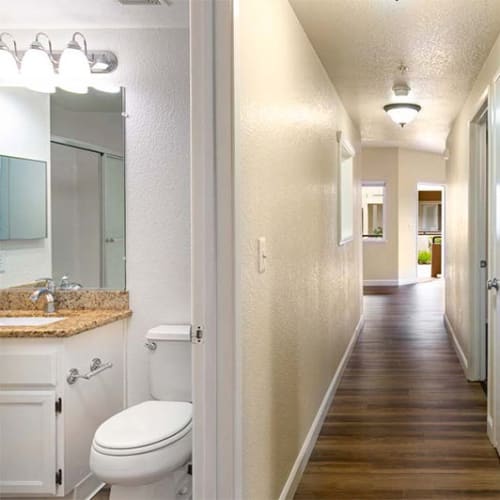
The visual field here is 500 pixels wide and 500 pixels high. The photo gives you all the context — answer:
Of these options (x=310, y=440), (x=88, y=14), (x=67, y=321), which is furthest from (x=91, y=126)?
(x=310, y=440)

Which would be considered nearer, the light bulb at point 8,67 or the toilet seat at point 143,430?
the toilet seat at point 143,430

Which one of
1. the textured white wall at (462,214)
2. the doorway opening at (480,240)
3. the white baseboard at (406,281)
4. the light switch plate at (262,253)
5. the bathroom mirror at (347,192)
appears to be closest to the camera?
the light switch plate at (262,253)

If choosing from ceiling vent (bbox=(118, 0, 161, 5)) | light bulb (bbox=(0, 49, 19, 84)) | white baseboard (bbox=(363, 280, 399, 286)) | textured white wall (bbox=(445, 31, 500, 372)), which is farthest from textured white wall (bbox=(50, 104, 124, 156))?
white baseboard (bbox=(363, 280, 399, 286))

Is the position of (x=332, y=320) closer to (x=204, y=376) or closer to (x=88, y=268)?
(x=88, y=268)

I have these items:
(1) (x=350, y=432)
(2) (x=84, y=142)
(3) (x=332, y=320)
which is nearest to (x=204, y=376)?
(2) (x=84, y=142)

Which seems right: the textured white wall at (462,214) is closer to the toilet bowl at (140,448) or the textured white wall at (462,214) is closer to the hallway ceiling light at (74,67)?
the hallway ceiling light at (74,67)

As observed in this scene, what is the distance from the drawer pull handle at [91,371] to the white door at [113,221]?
0.44 meters

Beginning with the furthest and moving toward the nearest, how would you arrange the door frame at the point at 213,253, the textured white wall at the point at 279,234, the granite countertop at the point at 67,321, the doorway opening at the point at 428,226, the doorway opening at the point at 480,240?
the doorway opening at the point at 428,226
the doorway opening at the point at 480,240
the granite countertop at the point at 67,321
the textured white wall at the point at 279,234
the door frame at the point at 213,253

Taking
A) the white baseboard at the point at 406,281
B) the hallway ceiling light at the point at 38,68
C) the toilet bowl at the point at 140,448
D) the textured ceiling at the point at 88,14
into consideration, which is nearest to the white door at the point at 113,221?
the hallway ceiling light at the point at 38,68

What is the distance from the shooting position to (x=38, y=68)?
2.81 m

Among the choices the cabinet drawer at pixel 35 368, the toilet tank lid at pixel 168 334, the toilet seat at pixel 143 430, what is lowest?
the toilet seat at pixel 143 430

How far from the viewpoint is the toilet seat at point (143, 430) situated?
215 centimetres

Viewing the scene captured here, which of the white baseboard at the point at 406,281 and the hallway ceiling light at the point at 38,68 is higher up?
the hallway ceiling light at the point at 38,68

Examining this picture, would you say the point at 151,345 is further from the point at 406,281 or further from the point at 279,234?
the point at 406,281
